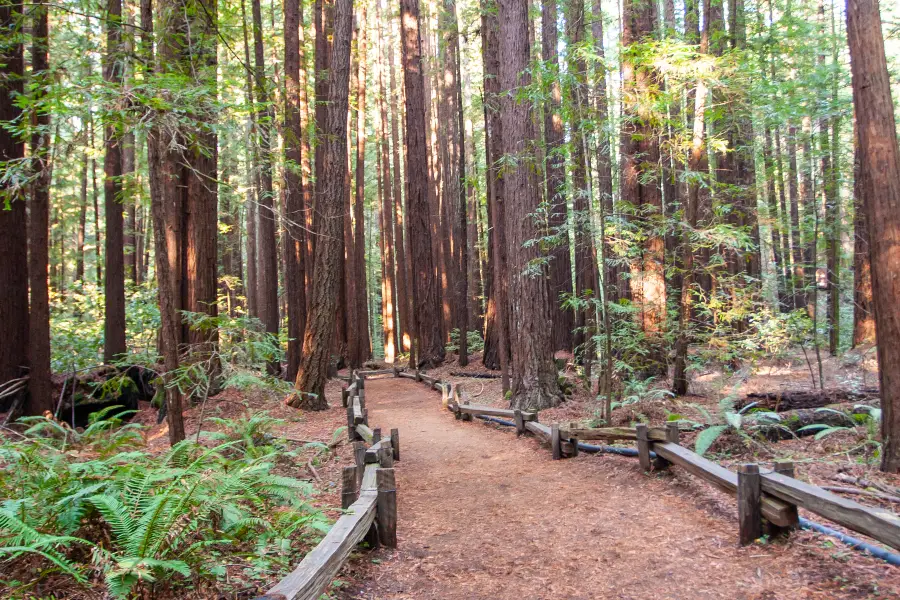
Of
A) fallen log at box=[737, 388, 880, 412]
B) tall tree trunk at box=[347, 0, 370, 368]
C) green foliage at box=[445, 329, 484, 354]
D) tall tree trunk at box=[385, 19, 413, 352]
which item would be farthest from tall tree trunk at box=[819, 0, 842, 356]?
tall tree trunk at box=[347, 0, 370, 368]

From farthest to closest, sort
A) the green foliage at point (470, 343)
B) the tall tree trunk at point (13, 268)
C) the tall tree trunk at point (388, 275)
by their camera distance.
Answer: the tall tree trunk at point (388, 275)
the green foliage at point (470, 343)
the tall tree trunk at point (13, 268)

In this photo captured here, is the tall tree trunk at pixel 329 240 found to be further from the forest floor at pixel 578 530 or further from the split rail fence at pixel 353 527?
the split rail fence at pixel 353 527

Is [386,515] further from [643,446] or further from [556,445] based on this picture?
[556,445]

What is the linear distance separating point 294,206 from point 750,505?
16.9 m

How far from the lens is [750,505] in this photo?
455cm

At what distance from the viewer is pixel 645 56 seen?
9078mm

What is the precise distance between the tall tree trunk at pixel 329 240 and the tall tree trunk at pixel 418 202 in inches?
236

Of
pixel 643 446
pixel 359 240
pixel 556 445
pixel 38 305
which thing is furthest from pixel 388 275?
pixel 643 446

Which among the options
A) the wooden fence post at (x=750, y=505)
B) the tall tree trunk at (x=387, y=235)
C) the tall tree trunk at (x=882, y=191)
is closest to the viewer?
the wooden fence post at (x=750, y=505)

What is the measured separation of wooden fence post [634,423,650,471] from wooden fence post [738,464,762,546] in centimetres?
214

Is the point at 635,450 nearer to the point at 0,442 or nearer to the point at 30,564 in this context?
the point at 30,564

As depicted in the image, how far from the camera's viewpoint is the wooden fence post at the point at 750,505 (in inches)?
179

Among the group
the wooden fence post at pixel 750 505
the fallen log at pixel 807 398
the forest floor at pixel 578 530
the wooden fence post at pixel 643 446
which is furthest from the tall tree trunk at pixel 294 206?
the wooden fence post at pixel 750 505

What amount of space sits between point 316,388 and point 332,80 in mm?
6816
